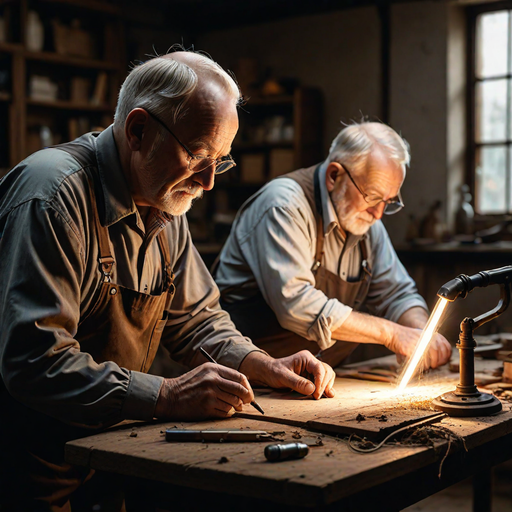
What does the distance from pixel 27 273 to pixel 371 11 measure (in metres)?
5.61

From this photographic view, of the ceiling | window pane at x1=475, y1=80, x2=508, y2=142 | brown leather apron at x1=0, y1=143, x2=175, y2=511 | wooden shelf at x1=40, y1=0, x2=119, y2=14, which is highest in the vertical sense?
the ceiling

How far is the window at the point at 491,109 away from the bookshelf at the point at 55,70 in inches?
136

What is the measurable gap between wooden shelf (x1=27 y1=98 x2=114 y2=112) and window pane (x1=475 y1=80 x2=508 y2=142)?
3528 millimetres

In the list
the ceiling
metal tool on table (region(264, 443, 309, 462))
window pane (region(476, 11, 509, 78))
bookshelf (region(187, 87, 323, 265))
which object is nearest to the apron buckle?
metal tool on table (region(264, 443, 309, 462))

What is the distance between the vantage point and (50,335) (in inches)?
76.2

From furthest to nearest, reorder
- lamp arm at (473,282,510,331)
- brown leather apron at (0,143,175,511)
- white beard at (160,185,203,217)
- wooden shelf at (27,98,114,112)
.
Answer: wooden shelf at (27,98,114,112), lamp arm at (473,282,510,331), white beard at (160,185,203,217), brown leather apron at (0,143,175,511)

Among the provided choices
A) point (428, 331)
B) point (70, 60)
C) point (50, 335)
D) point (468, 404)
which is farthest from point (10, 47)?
point (468, 404)

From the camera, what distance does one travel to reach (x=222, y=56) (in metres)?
7.84

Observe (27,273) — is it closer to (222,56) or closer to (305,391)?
(305,391)

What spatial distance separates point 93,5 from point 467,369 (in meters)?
5.75

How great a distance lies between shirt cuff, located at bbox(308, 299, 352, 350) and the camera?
312 centimetres

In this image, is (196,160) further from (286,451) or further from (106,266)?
(286,451)

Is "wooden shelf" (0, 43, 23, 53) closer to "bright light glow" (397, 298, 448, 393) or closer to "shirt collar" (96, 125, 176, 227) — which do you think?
"shirt collar" (96, 125, 176, 227)

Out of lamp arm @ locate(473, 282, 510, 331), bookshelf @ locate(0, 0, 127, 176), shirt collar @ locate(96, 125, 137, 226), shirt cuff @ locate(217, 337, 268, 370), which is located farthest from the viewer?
bookshelf @ locate(0, 0, 127, 176)
